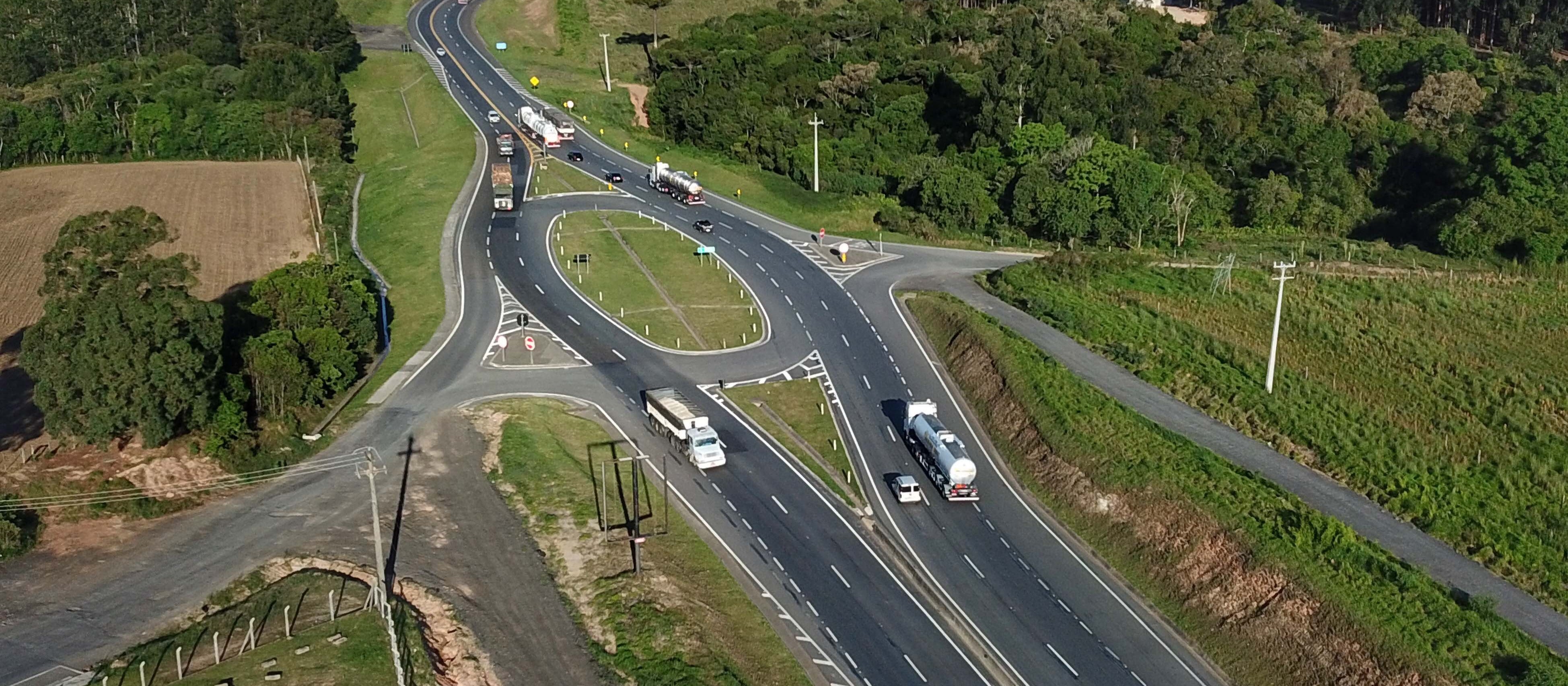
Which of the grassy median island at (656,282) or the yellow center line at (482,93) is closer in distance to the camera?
the grassy median island at (656,282)

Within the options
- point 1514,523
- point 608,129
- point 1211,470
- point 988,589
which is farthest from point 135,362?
point 608,129

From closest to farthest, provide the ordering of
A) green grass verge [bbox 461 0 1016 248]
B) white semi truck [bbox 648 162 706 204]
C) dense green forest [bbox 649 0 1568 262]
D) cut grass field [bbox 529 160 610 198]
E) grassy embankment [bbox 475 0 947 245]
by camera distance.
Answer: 1. dense green forest [bbox 649 0 1568 262]
2. white semi truck [bbox 648 162 706 204]
3. green grass verge [bbox 461 0 1016 248]
4. grassy embankment [bbox 475 0 947 245]
5. cut grass field [bbox 529 160 610 198]

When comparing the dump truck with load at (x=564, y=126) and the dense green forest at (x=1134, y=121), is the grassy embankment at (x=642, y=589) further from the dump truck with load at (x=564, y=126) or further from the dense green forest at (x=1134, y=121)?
the dump truck with load at (x=564, y=126)

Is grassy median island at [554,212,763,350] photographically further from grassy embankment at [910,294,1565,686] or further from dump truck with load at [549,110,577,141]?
dump truck with load at [549,110,577,141]

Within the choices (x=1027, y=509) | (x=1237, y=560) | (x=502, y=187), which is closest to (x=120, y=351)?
(x=1027, y=509)

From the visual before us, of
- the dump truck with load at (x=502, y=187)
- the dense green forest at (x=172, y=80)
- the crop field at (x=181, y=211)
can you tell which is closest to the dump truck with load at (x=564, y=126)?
the dump truck with load at (x=502, y=187)

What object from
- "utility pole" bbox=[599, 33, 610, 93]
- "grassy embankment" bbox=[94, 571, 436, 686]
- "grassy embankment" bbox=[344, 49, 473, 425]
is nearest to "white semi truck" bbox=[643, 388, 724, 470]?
"grassy embankment" bbox=[94, 571, 436, 686]

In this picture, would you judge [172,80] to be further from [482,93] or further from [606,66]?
[606,66]
